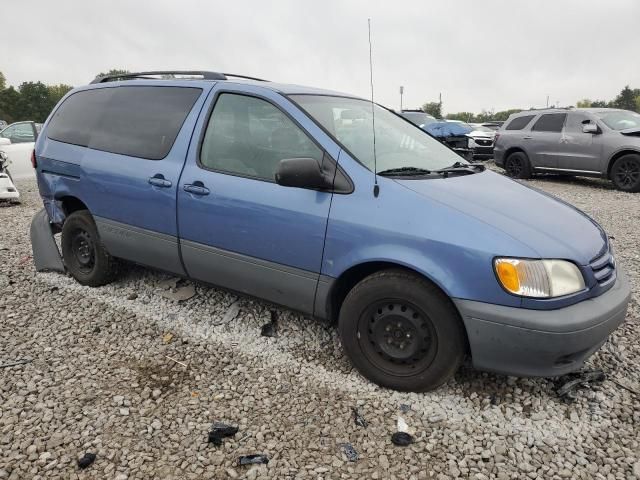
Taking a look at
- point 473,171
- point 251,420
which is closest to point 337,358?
point 251,420

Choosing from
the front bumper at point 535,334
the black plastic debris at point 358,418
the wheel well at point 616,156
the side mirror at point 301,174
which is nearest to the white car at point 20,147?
the side mirror at point 301,174

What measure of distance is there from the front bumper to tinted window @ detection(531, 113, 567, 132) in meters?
9.46

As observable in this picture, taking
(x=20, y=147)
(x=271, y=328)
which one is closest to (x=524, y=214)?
(x=271, y=328)

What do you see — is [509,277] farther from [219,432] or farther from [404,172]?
[219,432]

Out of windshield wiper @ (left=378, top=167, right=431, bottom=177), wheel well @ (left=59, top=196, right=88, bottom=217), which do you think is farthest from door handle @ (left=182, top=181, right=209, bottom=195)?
wheel well @ (left=59, top=196, right=88, bottom=217)

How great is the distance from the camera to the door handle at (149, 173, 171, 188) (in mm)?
3334

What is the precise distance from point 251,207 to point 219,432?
1315 millimetres

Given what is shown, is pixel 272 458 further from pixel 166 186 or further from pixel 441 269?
pixel 166 186

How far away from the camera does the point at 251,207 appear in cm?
295

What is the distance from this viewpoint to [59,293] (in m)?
4.13

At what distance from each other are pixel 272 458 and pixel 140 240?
207cm

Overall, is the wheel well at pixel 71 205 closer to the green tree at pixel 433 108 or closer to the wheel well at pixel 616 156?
the wheel well at pixel 616 156

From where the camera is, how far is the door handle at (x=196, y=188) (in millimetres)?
3155

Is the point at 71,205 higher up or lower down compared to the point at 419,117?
lower down
